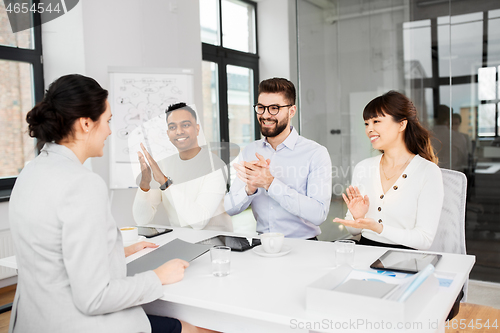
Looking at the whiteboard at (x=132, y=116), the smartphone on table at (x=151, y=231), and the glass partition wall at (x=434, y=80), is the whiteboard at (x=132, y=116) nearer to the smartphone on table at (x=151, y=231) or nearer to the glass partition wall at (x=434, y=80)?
the smartphone on table at (x=151, y=231)

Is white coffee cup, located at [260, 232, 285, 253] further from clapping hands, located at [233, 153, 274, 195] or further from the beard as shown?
the beard

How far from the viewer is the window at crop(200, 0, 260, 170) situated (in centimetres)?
514

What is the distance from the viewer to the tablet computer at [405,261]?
4.55 feet

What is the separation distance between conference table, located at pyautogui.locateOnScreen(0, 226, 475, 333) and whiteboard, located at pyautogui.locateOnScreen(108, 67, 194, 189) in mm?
1734

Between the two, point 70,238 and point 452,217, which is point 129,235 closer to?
point 70,238

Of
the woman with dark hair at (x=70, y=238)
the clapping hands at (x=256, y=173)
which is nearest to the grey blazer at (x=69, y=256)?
the woman with dark hair at (x=70, y=238)

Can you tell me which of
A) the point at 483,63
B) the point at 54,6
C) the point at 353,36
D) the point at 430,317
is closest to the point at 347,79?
the point at 353,36

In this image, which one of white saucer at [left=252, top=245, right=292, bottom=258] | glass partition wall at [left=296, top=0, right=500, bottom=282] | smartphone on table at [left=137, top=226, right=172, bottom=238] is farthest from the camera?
glass partition wall at [left=296, top=0, right=500, bottom=282]

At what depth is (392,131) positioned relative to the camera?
83.0 inches

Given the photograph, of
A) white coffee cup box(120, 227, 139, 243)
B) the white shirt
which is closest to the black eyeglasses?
the white shirt

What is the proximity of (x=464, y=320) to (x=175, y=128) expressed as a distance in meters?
2.40

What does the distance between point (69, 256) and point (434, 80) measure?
3.02 meters

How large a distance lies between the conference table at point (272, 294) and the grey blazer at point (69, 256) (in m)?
0.16

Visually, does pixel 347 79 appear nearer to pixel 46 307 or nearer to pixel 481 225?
pixel 481 225
